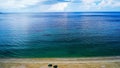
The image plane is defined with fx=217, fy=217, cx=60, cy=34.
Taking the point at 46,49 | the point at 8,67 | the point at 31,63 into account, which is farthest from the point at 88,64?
the point at 46,49

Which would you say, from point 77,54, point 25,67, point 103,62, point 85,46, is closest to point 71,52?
point 77,54

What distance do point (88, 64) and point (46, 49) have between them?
865cm

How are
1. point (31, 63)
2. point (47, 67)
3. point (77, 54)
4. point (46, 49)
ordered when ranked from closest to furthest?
point (47, 67) < point (31, 63) < point (77, 54) < point (46, 49)

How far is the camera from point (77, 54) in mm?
16500

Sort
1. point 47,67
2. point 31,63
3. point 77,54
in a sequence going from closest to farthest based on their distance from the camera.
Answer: point 47,67 → point 31,63 → point 77,54

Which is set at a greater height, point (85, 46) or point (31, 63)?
point (31, 63)

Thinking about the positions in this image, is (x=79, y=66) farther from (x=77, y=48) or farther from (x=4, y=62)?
(x=77, y=48)

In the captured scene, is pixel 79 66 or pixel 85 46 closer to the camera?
pixel 79 66

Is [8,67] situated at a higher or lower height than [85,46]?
higher

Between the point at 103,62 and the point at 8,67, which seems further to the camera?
the point at 103,62

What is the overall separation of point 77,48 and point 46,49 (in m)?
2.65

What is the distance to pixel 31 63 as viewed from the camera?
9.96m

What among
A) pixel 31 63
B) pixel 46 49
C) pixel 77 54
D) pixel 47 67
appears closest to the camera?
pixel 47 67

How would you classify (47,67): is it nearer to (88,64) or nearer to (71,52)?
(88,64)
